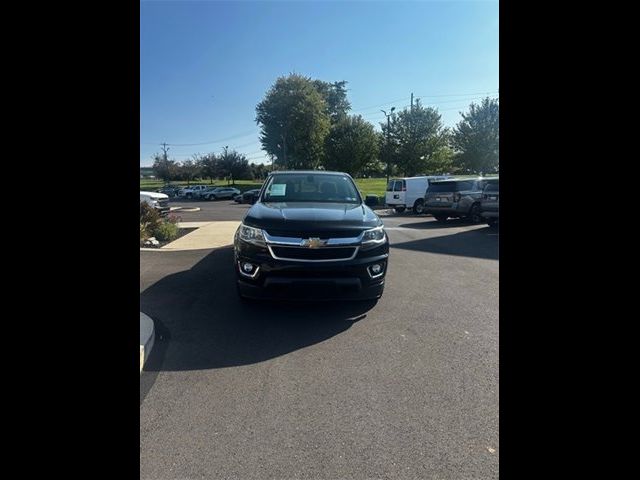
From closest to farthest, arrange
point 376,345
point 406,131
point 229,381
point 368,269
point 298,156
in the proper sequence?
point 229,381 < point 376,345 < point 368,269 < point 406,131 < point 298,156

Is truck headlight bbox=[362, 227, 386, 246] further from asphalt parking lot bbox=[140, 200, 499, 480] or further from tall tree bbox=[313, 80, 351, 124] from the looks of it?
tall tree bbox=[313, 80, 351, 124]

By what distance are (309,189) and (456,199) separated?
37.6 ft

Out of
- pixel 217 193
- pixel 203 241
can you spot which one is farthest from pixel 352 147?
pixel 203 241

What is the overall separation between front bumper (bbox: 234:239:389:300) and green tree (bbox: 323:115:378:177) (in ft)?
134

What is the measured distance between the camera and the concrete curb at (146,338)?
3.73 meters

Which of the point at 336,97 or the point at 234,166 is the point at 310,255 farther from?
the point at 336,97

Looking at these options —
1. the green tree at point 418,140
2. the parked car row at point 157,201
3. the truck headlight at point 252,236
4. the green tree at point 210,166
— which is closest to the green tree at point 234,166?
the green tree at point 210,166

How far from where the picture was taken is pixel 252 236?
4.58m

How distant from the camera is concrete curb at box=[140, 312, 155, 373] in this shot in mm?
3734
